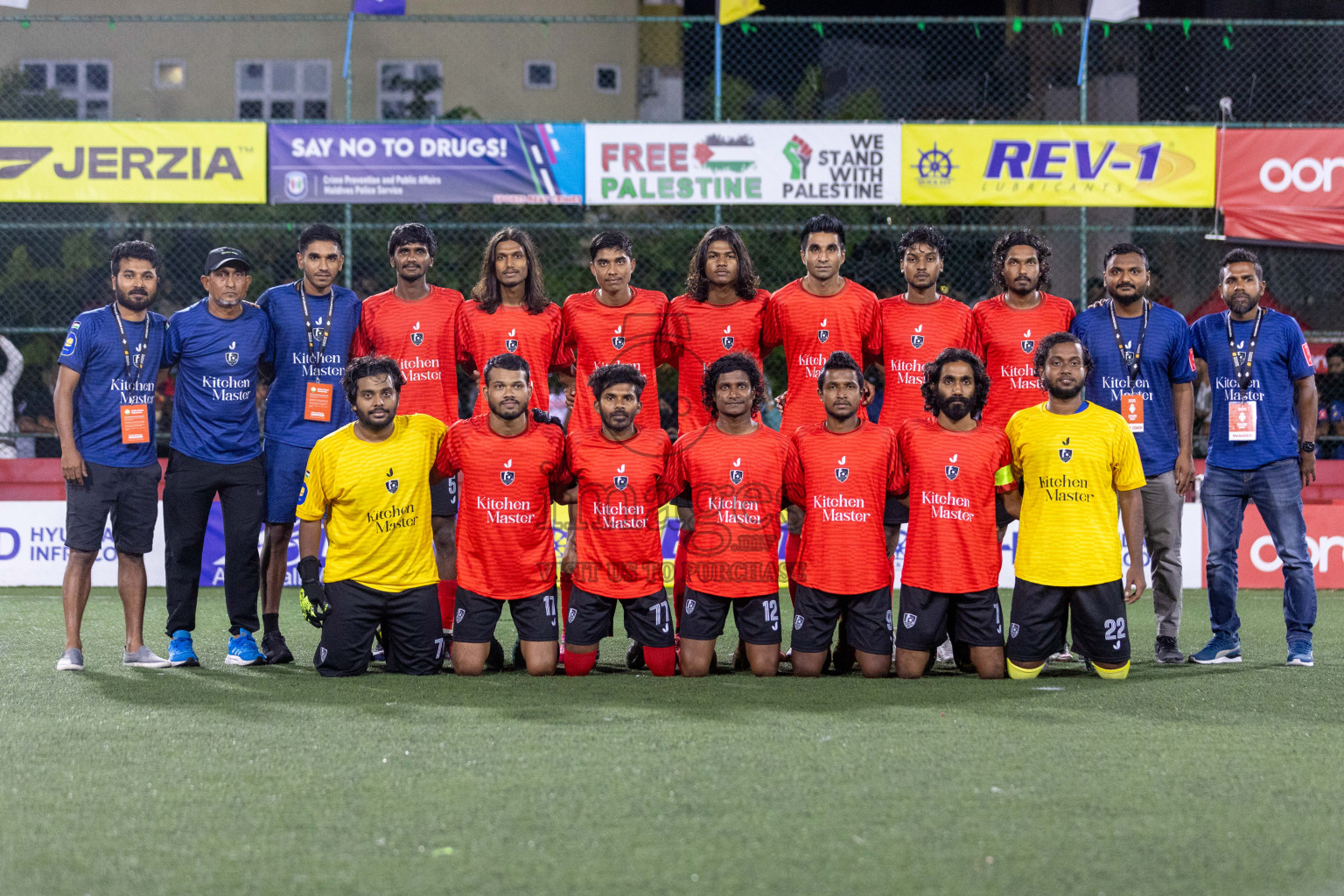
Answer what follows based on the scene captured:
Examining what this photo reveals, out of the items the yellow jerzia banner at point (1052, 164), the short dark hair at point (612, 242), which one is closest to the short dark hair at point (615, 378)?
the short dark hair at point (612, 242)

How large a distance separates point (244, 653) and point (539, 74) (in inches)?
671

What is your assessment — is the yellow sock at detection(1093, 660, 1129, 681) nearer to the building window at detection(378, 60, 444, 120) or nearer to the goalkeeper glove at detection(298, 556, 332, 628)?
the goalkeeper glove at detection(298, 556, 332, 628)

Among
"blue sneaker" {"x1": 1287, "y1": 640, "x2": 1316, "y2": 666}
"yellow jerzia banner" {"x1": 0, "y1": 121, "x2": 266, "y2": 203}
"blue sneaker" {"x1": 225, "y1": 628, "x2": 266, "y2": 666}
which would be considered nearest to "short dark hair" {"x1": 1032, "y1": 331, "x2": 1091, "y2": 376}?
"blue sneaker" {"x1": 1287, "y1": 640, "x2": 1316, "y2": 666}

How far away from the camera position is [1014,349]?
6.86m

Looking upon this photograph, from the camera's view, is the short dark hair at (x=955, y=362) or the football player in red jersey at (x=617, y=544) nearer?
the short dark hair at (x=955, y=362)

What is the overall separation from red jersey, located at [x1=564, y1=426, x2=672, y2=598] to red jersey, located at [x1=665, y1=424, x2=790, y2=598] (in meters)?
0.15

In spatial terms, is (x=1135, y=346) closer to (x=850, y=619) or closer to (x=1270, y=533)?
(x=1270, y=533)

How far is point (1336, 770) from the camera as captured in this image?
14.0 ft

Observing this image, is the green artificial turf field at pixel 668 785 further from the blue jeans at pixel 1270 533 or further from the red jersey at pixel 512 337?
the red jersey at pixel 512 337

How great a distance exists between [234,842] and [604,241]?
4049 millimetres

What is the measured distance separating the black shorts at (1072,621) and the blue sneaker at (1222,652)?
0.83 meters

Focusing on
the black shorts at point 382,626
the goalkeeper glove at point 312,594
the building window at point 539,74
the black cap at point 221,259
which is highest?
the building window at point 539,74

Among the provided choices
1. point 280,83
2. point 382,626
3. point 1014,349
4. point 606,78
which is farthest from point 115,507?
point 606,78

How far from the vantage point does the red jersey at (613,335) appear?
22.7ft
